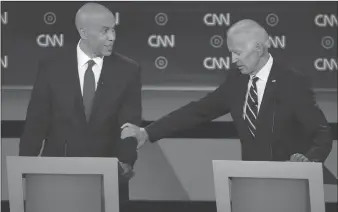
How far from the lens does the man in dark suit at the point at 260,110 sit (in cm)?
326

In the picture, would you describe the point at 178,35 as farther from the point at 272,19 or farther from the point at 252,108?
the point at 252,108

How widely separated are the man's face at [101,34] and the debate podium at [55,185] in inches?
58.6

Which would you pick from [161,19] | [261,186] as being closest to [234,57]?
[161,19]

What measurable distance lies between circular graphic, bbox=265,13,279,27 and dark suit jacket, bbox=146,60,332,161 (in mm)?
312

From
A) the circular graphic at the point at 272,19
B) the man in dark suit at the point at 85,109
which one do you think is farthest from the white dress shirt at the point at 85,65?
the circular graphic at the point at 272,19

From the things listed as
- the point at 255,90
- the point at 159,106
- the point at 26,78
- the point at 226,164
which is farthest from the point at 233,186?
the point at 26,78

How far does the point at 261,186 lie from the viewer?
204 centimetres

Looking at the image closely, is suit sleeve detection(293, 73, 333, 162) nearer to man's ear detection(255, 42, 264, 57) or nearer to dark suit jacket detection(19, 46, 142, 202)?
man's ear detection(255, 42, 264, 57)

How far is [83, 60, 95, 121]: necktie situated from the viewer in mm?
3406

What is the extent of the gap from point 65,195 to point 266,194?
781 millimetres

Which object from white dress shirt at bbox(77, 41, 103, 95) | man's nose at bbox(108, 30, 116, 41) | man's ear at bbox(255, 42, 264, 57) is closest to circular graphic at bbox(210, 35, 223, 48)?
man's ear at bbox(255, 42, 264, 57)

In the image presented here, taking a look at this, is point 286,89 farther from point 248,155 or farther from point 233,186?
point 233,186

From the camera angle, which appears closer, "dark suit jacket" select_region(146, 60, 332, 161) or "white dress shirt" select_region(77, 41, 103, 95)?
"dark suit jacket" select_region(146, 60, 332, 161)

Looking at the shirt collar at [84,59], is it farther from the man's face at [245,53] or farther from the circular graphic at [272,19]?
the circular graphic at [272,19]
